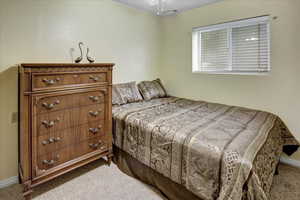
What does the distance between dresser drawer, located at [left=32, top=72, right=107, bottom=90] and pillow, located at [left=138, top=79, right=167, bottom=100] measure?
43.6 inches

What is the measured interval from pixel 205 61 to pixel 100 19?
1.92 meters

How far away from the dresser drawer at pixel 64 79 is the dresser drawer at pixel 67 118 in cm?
27

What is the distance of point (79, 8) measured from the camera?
2.45 meters

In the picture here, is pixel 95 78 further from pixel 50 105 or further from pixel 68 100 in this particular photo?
pixel 50 105

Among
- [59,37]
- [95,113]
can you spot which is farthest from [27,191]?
[59,37]

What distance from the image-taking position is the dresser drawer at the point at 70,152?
173 cm

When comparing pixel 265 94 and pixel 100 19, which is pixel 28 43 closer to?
pixel 100 19

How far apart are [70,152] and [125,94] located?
1.23m

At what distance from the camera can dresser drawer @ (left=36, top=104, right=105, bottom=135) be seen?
170cm

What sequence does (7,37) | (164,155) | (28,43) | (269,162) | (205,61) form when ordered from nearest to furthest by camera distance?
(269,162) < (164,155) < (7,37) < (28,43) < (205,61)

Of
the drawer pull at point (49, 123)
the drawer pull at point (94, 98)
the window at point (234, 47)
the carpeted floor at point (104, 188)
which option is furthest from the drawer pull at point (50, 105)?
the window at point (234, 47)

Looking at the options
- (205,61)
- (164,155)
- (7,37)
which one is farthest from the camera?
(205,61)

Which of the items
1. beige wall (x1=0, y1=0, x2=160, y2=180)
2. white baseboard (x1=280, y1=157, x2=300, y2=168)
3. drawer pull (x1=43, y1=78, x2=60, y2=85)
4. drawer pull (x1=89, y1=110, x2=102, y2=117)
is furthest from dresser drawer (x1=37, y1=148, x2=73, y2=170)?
white baseboard (x1=280, y1=157, x2=300, y2=168)

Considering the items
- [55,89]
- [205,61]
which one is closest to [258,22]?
[205,61]
